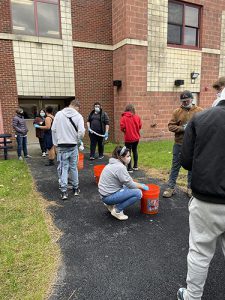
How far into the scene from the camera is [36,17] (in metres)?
9.77

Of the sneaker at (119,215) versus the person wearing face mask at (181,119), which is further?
the person wearing face mask at (181,119)

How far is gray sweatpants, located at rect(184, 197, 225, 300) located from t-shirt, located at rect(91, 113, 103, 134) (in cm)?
608

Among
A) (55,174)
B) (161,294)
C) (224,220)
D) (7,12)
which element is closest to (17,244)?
(161,294)

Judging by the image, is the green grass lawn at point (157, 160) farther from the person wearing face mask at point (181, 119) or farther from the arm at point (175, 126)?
the arm at point (175, 126)

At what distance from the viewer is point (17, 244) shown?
306 cm

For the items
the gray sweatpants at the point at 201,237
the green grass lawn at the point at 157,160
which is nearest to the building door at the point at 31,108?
the green grass lawn at the point at 157,160

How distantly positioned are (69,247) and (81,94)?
893 cm

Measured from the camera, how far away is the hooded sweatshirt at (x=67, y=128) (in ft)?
14.4

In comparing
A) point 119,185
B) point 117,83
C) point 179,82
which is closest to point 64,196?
point 119,185

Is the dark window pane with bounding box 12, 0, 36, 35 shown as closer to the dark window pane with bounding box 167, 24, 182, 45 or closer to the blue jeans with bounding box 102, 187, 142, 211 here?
the dark window pane with bounding box 167, 24, 182, 45

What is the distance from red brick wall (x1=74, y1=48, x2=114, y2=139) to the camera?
10773mm

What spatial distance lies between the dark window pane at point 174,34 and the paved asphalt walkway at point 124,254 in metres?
9.18

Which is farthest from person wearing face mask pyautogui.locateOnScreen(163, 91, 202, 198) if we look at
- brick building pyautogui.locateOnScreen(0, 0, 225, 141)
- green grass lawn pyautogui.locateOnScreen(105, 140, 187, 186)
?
brick building pyautogui.locateOnScreen(0, 0, 225, 141)

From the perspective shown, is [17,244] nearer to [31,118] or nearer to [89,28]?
[31,118]
